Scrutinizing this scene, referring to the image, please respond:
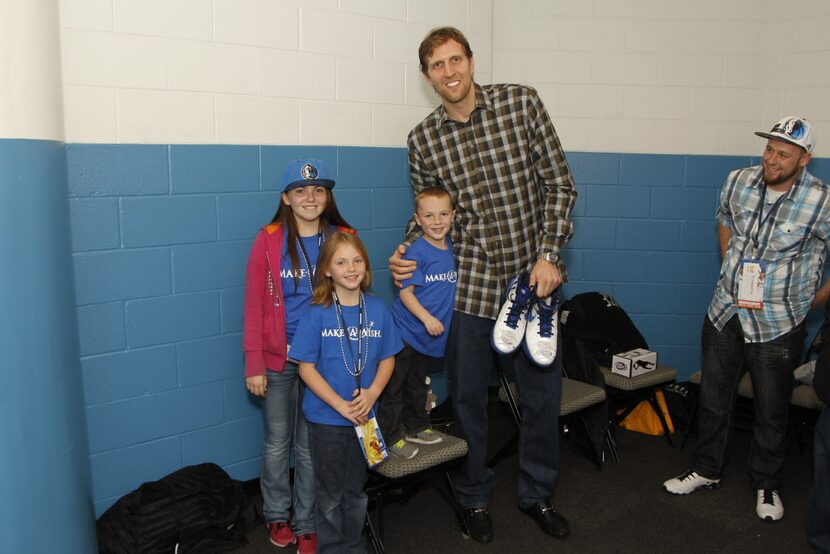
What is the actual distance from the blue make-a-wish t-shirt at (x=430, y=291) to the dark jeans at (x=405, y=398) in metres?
0.06

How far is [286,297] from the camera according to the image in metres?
2.82

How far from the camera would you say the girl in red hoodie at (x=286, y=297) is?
9.14 feet

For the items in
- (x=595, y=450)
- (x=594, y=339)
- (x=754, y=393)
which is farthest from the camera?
(x=594, y=339)

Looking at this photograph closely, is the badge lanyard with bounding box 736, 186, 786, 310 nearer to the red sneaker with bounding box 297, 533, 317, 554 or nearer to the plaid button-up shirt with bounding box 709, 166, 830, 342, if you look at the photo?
the plaid button-up shirt with bounding box 709, 166, 830, 342

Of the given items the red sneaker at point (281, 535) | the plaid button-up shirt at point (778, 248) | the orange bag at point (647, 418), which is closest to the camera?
the red sneaker at point (281, 535)

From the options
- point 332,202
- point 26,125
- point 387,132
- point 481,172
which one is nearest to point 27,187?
point 26,125

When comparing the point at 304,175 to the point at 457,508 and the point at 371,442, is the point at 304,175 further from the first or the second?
the point at 457,508

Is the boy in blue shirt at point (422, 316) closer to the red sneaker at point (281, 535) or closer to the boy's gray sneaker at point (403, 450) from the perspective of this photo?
the boy's gray sneaker at point (403, 450)

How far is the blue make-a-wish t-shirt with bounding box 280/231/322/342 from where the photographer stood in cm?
279

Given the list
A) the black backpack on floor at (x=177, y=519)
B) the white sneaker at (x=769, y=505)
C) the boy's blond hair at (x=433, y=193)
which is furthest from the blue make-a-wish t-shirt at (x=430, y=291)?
the white sneaker at (x=769, y=505)

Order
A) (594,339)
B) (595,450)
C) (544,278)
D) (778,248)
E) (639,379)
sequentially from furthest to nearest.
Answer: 1. (594,339)
2. (639,379)
3. (595,450)
4. (778,248)
5. (544,278)

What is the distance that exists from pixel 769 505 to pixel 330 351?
198 cm

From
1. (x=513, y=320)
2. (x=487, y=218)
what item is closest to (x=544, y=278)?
(x=513, y=320)

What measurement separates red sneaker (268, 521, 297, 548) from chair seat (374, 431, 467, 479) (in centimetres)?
48
